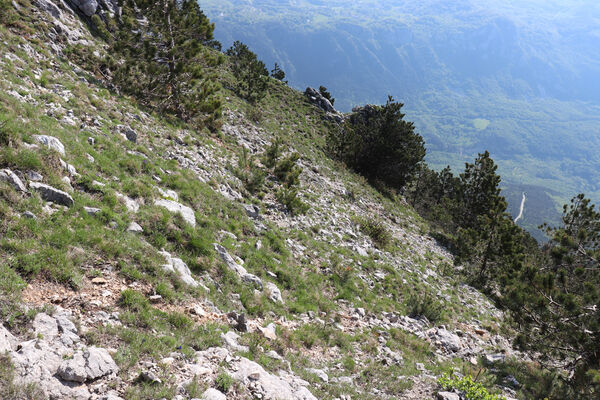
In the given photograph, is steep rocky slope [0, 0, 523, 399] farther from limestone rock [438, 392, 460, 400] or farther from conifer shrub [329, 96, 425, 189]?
conifer shrub [329, 96, 425, 189]

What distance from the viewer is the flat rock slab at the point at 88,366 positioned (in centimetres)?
456

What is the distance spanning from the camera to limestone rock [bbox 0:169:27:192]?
294 inches

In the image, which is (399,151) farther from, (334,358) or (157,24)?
(334,358)

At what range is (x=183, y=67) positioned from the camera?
72.9ft

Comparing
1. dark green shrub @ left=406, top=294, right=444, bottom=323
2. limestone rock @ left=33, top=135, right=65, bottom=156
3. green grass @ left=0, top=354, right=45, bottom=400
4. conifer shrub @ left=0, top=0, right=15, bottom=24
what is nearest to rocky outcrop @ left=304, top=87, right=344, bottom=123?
conifer shrub @ left=0, top=0, right=15, bottom=24

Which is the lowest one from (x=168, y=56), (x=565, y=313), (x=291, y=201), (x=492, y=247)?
(x=291, y=201)

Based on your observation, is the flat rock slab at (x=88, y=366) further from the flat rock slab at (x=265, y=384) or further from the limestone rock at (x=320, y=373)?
the limestone rock at (x=320, y=373)

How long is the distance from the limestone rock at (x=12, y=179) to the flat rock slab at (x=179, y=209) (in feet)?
12.7

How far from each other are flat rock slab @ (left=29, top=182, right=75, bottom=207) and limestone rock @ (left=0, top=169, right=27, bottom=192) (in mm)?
245

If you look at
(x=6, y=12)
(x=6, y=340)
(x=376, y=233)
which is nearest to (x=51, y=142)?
(x=6, y=340)

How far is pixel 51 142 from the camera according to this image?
963cm

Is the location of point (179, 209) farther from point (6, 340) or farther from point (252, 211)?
point (6, 340)

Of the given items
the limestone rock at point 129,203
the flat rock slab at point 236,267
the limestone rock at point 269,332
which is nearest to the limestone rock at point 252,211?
the flat rock slab at point 236,267

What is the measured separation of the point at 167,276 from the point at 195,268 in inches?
56.9
